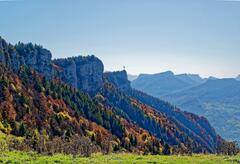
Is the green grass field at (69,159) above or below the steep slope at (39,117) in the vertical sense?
below

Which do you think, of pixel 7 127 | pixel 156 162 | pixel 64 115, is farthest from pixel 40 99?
pixel 156 162

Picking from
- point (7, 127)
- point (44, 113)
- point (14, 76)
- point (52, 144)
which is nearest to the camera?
point (52, 144)

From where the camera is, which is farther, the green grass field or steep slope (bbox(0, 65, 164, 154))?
steep slope (bbox(0, 65, 164, 154))

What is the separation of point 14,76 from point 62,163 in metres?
158

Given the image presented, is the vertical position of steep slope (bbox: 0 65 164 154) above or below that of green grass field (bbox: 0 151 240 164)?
above

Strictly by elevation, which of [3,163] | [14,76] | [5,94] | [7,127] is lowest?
[3,163]

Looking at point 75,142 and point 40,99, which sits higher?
point 40,99

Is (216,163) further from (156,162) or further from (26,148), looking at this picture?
(26,148)

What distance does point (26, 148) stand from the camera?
69312mm

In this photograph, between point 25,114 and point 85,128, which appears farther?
point 85,128

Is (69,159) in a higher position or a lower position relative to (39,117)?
lower

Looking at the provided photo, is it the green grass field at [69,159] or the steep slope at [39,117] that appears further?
the steep slope at [39,117]

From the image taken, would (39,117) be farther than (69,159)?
Yes

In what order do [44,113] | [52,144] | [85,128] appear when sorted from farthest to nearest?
[85,128]
[44,113]
[52,144]
